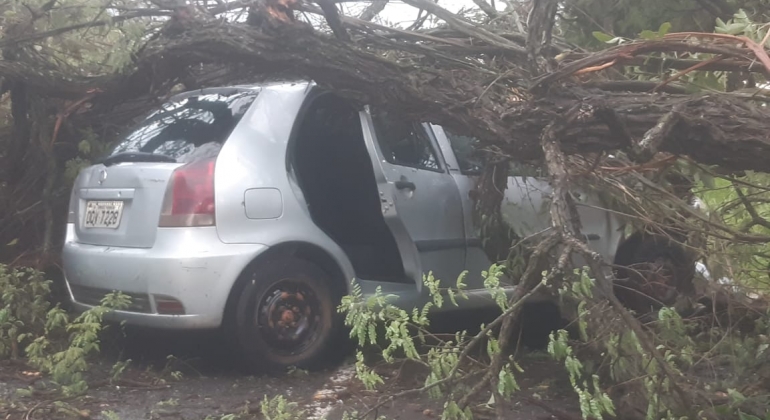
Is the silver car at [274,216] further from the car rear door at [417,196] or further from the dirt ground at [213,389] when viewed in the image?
the dirt ground at [213,389]

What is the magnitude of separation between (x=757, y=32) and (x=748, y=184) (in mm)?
821

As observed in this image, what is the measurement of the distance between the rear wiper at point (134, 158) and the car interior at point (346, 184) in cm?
75

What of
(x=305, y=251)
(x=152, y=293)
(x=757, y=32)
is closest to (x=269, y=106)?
(x=305, y=251)

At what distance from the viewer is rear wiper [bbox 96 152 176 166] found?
14.3 ft

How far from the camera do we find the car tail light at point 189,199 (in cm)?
409

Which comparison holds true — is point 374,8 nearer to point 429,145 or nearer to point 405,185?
point 429,145

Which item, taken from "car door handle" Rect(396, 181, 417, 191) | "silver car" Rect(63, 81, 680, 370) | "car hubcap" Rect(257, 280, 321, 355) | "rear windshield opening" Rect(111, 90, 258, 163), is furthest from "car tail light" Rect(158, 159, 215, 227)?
"car door handle" Rect(396, 181, 417, 191)

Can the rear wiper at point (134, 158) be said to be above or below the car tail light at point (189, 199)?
above

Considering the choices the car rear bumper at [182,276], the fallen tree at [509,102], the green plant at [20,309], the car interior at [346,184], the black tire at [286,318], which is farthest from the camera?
the car interior at [346,184]

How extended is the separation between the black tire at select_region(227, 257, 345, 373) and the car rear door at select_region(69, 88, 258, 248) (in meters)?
0.58

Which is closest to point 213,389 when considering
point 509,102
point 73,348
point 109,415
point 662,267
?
point 73,348

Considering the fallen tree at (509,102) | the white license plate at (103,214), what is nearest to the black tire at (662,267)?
the fallen tree at (509,102)

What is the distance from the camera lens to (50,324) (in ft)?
14.0

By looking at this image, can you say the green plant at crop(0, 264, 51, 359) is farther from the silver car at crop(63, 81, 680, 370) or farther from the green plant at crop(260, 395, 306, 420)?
the green plant at crop(260, 395, 306, 420)
